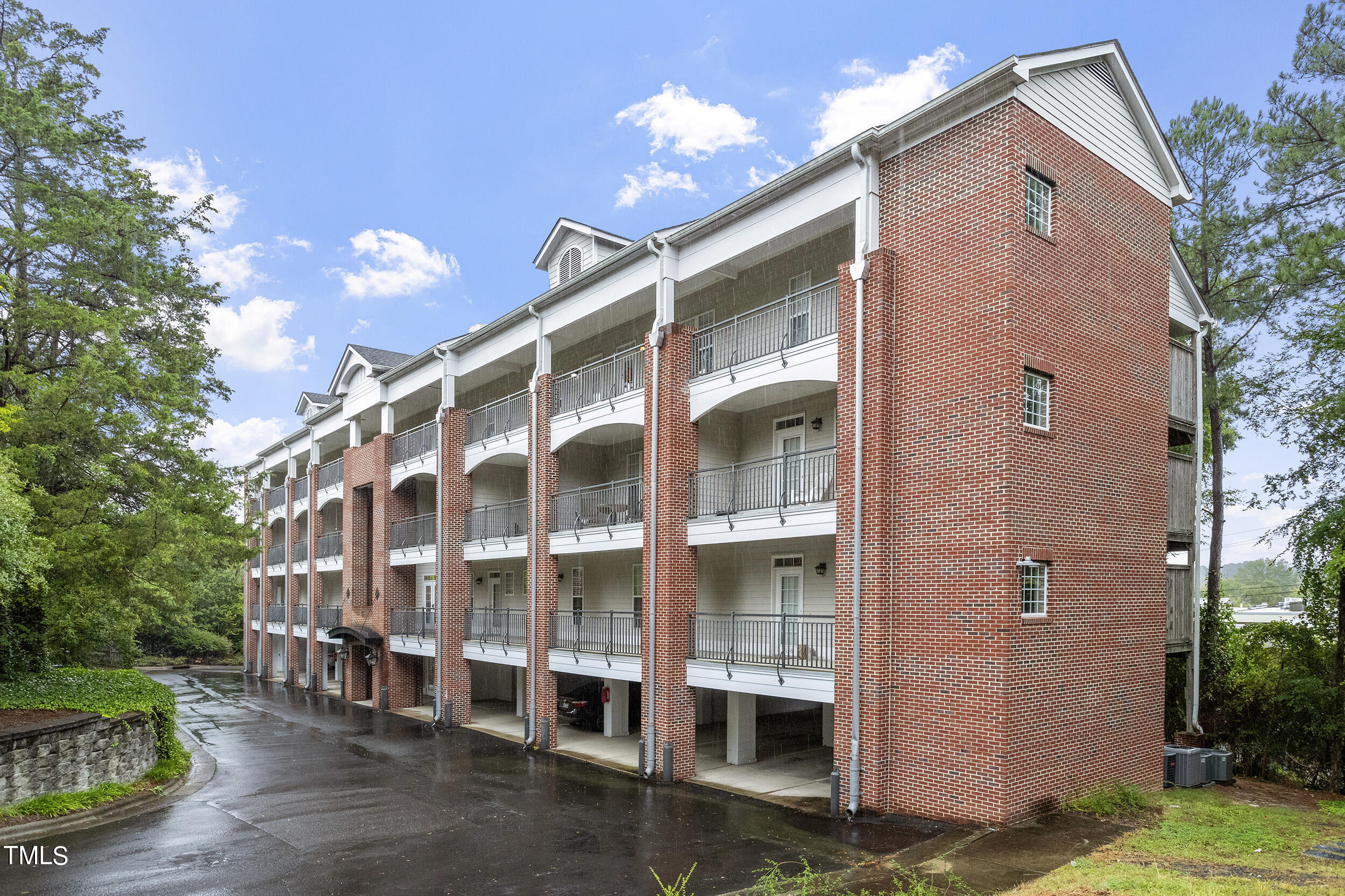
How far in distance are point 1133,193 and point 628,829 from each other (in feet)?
45.9

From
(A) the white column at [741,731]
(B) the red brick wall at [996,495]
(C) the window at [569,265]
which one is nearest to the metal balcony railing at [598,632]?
(A) the white column at [741,731]

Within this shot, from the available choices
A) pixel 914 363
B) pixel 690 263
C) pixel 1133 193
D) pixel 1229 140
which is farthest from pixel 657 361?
pixel 1229 140

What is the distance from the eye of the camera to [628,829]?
13.2 meters

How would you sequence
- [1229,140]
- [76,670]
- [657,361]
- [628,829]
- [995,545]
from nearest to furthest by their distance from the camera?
[995,545] → [628,829] → [657,361] → [76,670] → [1229,140]

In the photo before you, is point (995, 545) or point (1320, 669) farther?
point (1320, 669)

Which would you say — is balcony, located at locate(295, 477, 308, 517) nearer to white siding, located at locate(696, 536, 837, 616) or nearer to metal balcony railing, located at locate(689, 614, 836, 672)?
white siding, located at locate(696, 536, 837, 616)

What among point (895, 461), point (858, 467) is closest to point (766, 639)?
point (858, 467)

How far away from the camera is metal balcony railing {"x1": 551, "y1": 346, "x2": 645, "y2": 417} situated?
1936cm

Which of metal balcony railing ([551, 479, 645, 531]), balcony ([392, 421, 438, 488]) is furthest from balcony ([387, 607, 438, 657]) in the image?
metal balcony railing ([551, 479, 645, 531])

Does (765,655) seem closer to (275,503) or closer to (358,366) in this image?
(358,366)

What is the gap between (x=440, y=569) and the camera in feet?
79.4

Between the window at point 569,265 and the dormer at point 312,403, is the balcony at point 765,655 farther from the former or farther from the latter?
the dormer at point 312,403

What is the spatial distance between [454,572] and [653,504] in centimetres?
973

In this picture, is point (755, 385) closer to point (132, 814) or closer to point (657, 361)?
point (657, 361)
